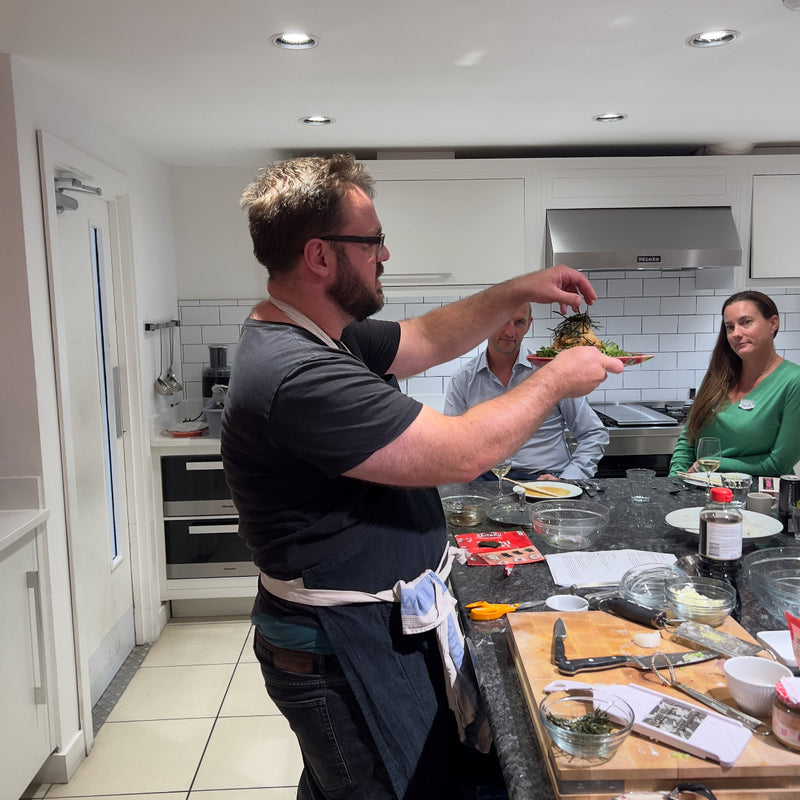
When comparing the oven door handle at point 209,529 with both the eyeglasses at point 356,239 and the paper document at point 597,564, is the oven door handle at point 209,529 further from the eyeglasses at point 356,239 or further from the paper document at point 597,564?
the eyeglasses at point 356,239

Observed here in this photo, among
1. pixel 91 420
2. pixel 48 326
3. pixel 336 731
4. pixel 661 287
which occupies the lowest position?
pixel 336 731

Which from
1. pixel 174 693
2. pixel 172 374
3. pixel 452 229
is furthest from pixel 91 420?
pixel 452 229

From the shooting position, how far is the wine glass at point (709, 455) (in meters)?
2.38

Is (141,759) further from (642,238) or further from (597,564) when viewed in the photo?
(642,238)

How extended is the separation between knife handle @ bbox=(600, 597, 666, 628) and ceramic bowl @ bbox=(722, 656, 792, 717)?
0.73ft

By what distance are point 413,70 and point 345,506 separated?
184cm

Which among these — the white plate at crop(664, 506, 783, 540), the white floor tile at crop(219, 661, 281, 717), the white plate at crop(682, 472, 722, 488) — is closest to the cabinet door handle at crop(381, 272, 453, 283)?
the white plate at crop(682, 472, 722, 488)

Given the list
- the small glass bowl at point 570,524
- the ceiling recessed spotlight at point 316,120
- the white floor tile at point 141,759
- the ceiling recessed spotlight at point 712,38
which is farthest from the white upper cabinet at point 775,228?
the white floor tile at point 141,759

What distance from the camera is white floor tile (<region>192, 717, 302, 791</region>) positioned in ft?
8.63

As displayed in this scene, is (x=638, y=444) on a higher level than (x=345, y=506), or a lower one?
lower

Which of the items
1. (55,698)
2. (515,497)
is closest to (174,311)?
(55,698)

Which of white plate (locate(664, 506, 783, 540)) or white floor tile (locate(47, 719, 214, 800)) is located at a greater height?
white plate (locate(664, 506, 783, 540))

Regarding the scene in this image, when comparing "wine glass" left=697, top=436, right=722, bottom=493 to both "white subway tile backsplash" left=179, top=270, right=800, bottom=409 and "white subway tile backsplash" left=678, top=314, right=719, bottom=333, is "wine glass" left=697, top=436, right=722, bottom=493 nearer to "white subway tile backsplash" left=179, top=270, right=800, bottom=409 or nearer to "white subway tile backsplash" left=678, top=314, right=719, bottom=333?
"white subway tile backsplash" left=179, top=270, right=800, bottom=409

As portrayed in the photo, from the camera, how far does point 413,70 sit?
2.64 m
